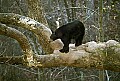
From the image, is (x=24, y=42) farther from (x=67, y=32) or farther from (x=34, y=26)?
(x=67, y=32)

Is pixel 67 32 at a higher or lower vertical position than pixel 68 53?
higher

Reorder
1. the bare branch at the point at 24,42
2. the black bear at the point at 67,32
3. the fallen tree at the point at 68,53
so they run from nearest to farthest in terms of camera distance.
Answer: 1. the fallen tree at the point at 68,53
2. the bare branch at the point at 24,42
3. the black bear at the point at 67,32

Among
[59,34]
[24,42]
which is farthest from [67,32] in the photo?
[24,42]

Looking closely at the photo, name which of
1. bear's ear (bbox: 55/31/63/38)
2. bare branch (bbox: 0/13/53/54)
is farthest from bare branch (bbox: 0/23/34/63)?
bear's ear (bbox: 55/31/63/38)

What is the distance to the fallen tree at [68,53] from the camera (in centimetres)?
246

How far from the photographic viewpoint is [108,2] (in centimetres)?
500

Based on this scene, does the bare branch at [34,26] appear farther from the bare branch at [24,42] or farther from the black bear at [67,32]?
the bare branch at [24,42]

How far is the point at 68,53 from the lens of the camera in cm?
257

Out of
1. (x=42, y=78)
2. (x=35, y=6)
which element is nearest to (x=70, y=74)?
(x=42, y=78)

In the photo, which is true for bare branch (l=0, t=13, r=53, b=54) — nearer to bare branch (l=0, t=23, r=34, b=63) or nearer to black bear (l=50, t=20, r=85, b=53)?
black bear (l=50, t=20, r=85, b=53)

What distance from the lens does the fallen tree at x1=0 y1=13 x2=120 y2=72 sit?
2.46 m

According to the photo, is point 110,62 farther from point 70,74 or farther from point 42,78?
point 70,74

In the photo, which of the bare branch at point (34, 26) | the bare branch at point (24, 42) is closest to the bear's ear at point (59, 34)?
the bare branch at point (34, 26)

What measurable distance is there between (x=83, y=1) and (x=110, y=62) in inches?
137
